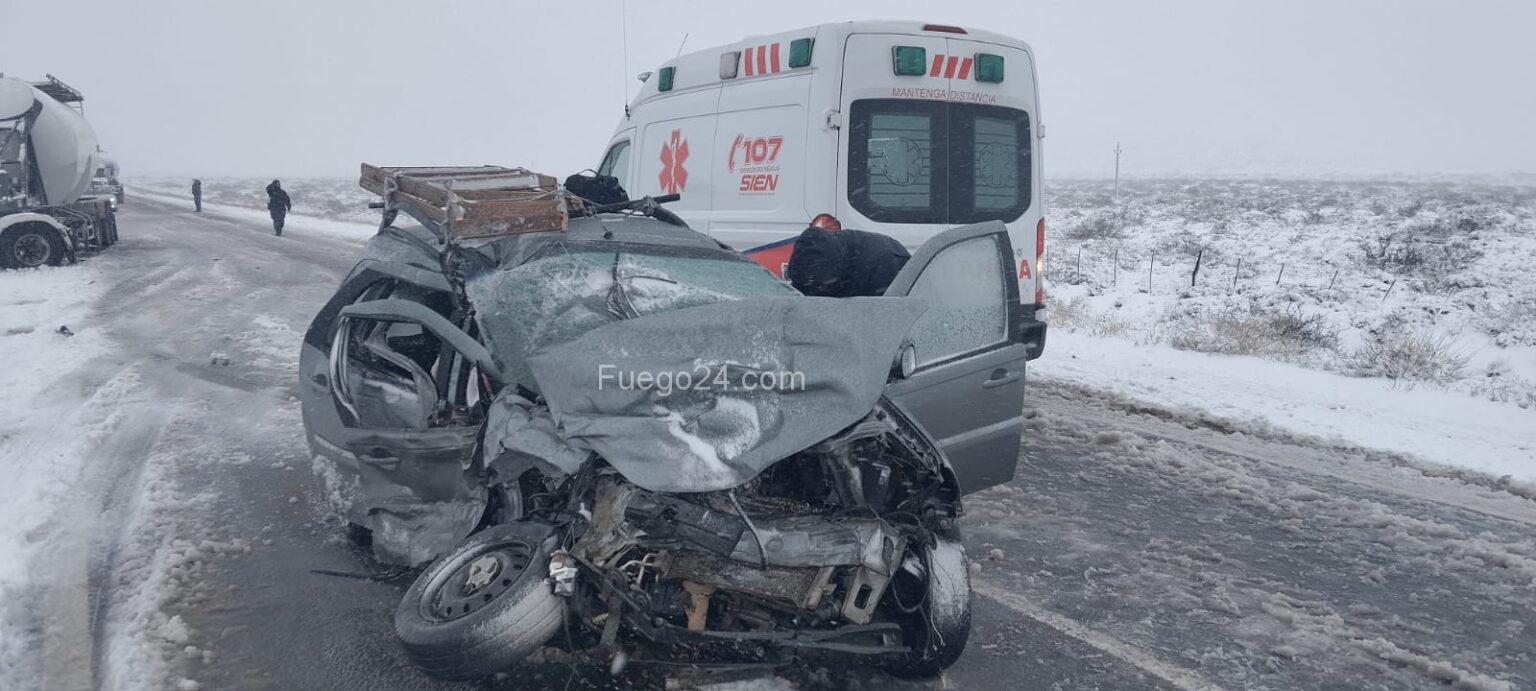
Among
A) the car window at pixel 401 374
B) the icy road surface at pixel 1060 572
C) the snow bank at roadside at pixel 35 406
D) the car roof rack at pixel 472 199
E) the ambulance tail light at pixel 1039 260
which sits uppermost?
the car roof rack at pixel 472 199

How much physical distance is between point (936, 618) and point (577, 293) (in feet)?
6.16

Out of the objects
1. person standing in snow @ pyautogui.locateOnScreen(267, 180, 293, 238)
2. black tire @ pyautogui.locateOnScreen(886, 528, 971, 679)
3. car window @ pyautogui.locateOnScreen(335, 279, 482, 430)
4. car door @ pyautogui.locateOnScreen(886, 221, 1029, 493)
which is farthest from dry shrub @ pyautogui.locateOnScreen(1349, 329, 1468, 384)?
person standing in snow @ pyautogui.locateOnScreen(267, 180, 293, 238)

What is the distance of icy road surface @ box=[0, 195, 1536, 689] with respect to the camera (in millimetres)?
3658

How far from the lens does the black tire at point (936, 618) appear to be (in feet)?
11.3

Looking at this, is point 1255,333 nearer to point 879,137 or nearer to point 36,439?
point 879,137

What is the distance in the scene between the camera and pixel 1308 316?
45.9 feet

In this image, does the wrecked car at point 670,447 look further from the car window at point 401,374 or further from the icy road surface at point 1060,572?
the icy road surface at point 1060,572

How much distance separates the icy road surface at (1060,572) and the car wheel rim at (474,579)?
0.39 metres

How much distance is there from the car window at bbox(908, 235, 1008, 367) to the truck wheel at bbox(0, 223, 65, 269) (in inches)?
763

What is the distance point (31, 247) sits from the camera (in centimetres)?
1805

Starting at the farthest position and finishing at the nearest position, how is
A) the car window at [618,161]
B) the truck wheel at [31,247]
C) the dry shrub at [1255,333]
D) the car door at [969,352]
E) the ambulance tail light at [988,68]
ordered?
the truck wheel at [31,247], the dry shrub at [1255,333], the car window at [618,161], the ambulance tail light at [988,68], the car door at [969,352]

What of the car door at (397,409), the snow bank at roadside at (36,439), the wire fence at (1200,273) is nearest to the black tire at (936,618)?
the car door at (397,409)

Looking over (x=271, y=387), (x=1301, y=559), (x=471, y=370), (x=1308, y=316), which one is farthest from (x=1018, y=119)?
(x=1308, y=316)

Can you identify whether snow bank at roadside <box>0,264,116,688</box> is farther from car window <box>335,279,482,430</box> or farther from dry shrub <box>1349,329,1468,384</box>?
dry shrub <box>1349,329,1468,384</box>
